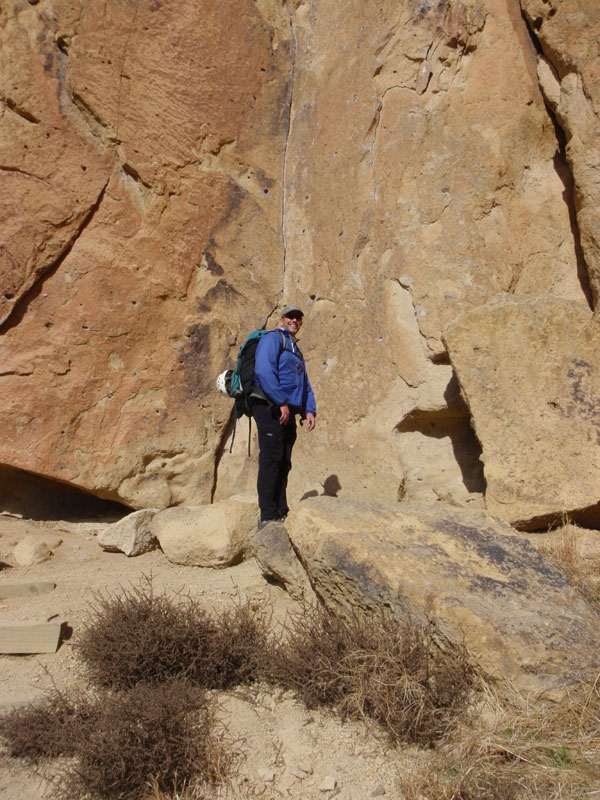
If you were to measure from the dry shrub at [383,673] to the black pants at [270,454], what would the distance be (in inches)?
50.1

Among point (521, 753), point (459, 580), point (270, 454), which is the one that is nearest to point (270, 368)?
point (270, 454)

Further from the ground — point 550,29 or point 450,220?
point 550,29

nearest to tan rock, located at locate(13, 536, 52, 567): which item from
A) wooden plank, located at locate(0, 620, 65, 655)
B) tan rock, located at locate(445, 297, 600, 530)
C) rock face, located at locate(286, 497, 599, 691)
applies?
wooden plank, located at locate(0, 620, 65, 655)

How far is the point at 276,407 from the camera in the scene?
3.77 metres

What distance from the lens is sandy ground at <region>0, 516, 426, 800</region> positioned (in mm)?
2051

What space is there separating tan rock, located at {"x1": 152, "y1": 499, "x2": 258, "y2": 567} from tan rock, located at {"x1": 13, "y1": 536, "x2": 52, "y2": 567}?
0.74 metres

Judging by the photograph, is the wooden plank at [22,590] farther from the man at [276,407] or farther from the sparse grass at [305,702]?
the man at [276,407]

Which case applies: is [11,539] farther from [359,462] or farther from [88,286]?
[359,462]

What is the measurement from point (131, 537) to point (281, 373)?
4.99 feet

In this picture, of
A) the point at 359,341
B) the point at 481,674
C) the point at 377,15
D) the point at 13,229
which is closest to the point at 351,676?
the point at 481,674

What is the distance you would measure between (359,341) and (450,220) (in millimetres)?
1051

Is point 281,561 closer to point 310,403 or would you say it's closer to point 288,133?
point 310,403

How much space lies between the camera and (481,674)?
7.45 feet

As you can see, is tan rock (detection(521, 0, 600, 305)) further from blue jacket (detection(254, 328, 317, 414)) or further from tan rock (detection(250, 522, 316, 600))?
tan rock (detection(250, 522, 316, 600))
